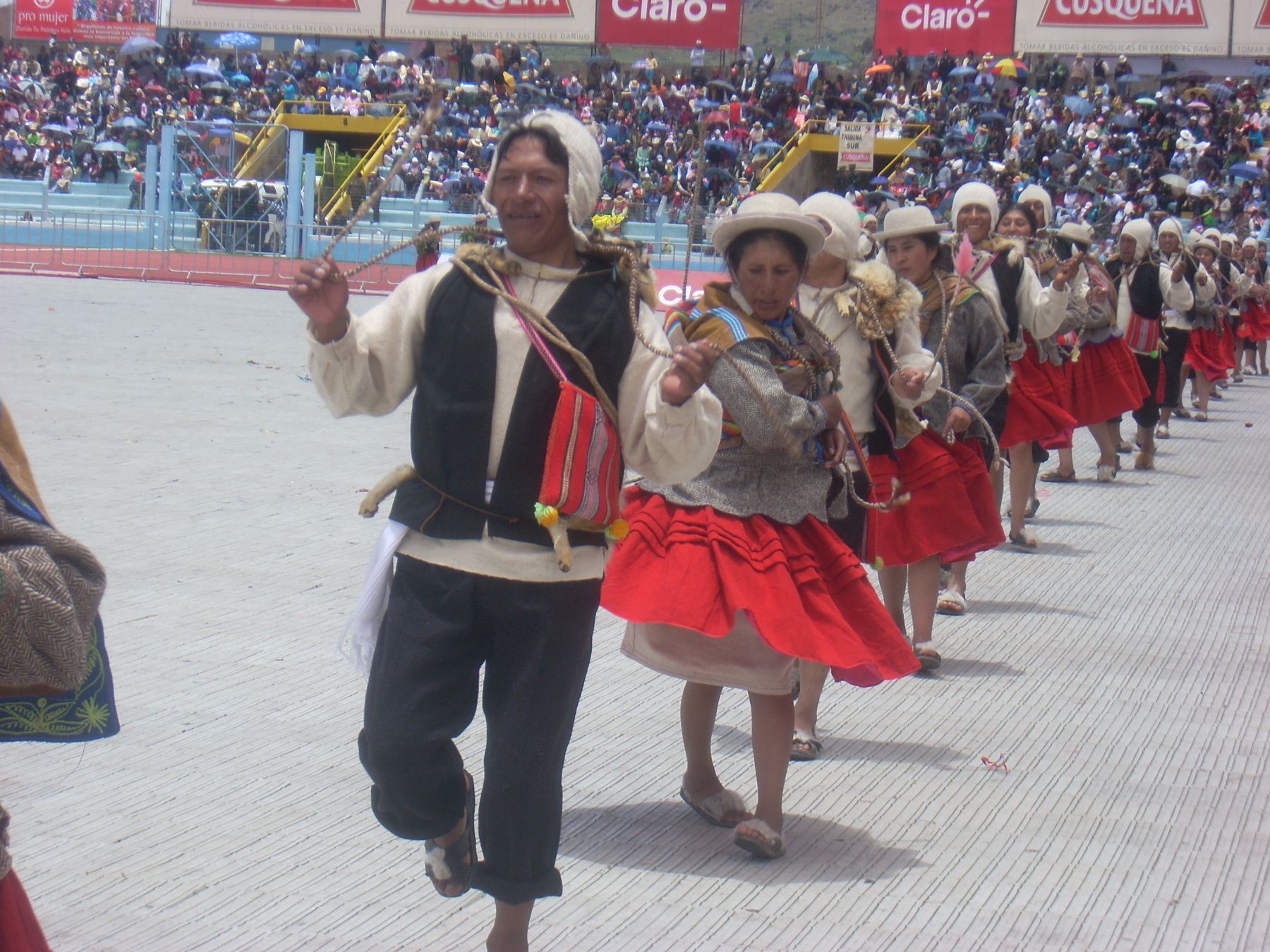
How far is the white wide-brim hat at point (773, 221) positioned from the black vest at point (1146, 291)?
321 inches

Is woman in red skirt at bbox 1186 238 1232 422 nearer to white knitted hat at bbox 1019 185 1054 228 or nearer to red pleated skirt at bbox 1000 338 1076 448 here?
red pleated skirt at bbox 1000 338 1076 448

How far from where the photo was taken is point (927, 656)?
602cm

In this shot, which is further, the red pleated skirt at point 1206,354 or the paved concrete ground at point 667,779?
the red pleated skirt at point 1206,354

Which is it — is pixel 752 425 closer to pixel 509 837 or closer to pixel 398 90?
pixel 509 837

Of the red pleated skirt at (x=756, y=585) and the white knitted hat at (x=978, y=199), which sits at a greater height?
the white knitted hat at (x=978, y=199)

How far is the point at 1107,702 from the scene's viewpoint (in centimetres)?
566

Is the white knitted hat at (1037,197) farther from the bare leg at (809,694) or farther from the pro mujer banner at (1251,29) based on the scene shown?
the pro mujer banner at (1251,29)

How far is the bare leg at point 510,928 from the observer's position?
3.10m

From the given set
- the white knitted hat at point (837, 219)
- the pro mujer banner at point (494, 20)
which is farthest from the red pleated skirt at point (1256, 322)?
the pro mujer banner at point (494, 20)

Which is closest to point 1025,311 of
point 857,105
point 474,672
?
point 474,672

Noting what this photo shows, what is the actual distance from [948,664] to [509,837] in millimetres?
3486

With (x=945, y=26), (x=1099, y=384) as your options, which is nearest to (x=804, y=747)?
(x=1099, y=384)

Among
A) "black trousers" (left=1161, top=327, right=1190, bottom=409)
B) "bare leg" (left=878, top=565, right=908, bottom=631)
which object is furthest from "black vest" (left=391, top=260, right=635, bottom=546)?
"black trousers" (left=1161, top=327, right=1190, bottom=409)

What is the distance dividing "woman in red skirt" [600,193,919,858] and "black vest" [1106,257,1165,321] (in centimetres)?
806
